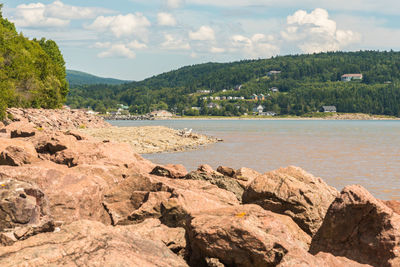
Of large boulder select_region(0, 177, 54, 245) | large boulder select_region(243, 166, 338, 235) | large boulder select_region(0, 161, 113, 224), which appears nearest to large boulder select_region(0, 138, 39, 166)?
large boulder select_region(0, 161, 113, 224)

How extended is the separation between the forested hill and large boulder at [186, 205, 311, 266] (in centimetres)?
4067

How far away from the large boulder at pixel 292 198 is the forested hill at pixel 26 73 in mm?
39000

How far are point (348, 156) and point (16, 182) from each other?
38.2 m

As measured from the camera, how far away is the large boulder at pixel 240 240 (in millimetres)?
6957

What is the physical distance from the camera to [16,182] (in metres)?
7.66

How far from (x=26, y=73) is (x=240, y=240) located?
2364 inches

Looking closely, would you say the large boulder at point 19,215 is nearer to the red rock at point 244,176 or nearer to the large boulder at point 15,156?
the large boulder at point 15,156

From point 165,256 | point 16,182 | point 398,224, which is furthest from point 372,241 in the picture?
point 16,182

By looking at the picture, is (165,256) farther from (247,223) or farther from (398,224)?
(398,224)

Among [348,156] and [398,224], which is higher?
[398,224]

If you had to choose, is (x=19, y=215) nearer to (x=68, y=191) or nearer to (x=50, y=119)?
(x=68, y=191)

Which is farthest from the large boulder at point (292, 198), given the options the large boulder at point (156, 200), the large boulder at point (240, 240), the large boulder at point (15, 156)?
the large boulder at point (15, 156)

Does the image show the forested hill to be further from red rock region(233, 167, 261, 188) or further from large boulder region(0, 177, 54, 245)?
large boulder region(0, 177, 54, 245)

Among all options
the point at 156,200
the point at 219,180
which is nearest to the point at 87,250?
the point at 156,200
